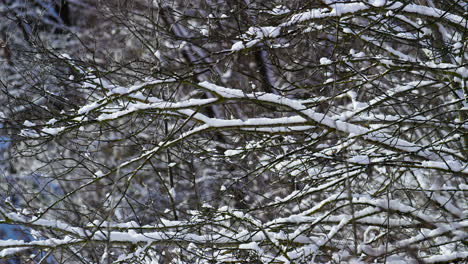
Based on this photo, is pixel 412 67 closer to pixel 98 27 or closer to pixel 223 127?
pixel 223 127

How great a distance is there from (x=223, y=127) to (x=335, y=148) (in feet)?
3.53

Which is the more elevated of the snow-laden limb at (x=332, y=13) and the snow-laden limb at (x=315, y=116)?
the snow-laden limb at (x=332, y=13)

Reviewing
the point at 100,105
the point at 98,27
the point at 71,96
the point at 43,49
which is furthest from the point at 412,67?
the point at 98,27

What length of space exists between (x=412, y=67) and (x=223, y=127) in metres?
1.61

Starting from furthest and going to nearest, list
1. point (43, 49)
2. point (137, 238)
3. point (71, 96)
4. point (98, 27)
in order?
point (98, 27) → point (71, 96) → point (43, 49) → point (137, 238)

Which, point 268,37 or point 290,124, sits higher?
point 268,37

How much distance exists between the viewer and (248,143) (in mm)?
6211

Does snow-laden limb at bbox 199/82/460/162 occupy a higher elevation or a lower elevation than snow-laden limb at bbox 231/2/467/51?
lower

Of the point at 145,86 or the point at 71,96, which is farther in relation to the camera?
the point at 71,96

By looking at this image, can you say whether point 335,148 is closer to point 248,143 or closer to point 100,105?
point 248,143

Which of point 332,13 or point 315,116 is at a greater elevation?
point 332,13

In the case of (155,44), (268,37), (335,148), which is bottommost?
(335,148)

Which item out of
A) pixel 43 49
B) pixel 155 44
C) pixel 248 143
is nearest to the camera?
pixel 43 49

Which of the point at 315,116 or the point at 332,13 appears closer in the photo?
the point at 332,13
